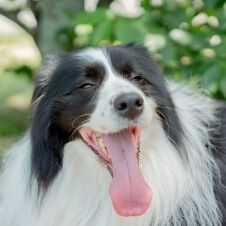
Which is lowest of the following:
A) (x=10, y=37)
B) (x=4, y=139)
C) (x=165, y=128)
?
(x=10, y=37)

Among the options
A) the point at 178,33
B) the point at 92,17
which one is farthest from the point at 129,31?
the point at 178,33

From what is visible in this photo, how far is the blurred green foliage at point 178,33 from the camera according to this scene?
3.70 m

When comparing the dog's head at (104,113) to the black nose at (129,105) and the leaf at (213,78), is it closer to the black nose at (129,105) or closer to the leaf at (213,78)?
the black nose at (129,105)

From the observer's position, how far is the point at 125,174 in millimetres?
2770

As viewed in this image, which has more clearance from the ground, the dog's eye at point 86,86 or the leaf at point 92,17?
the leaf at point 92,17

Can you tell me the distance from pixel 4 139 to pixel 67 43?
6.21 feet

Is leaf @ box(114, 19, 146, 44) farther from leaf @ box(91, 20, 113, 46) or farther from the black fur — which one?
the black fur

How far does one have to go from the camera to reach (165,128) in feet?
9.68

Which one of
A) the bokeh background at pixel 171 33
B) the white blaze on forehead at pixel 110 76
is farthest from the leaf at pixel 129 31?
the white blaze on forehead at pixel 110 76

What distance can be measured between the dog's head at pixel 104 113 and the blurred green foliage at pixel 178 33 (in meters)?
0.57

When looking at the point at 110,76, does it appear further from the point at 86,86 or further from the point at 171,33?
the point at 171,33

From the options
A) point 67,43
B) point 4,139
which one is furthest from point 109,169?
point 4,139

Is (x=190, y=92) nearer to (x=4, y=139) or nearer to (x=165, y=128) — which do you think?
(x=165, y=128)

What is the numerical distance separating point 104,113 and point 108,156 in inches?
12.7
